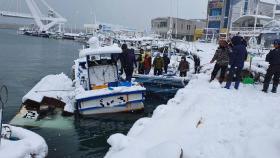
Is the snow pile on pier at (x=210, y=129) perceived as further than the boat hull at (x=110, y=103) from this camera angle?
No

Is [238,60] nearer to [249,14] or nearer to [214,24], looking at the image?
[249,14]

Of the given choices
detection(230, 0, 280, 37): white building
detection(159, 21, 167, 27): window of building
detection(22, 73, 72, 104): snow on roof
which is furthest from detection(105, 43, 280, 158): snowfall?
detection(159, 21, 167, 27): window of building

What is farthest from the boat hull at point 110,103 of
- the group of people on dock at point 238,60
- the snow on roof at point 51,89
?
the group of people on dock at point 238,60

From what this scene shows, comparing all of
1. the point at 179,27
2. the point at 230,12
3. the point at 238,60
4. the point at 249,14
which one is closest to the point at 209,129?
the point at 238,60

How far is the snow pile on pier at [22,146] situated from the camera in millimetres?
6594

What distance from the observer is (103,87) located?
1313cm

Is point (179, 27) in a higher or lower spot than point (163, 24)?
lower

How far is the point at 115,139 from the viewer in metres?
6.38

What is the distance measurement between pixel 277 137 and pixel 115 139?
3032 mm

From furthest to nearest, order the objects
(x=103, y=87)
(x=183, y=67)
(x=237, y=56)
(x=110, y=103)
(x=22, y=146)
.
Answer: (x=183, y=67)
(x=103, y=87)
(x=110, y=103)
(x=237, y=56)
(x=22, y=146)

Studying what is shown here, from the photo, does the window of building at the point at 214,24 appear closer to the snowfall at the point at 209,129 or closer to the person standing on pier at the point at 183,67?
the person standing on pier at the point at 183,67

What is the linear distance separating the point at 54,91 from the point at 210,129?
9366 millimetres

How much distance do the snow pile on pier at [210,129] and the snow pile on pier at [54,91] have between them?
18.3 feet

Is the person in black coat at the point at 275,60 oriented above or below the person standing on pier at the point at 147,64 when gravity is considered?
above
